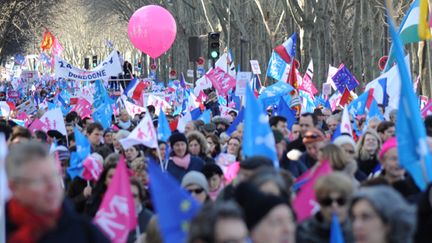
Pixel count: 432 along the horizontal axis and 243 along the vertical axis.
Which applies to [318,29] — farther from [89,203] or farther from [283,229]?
[283,229]

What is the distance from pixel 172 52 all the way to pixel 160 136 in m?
51.4

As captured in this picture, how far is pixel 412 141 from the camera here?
24.0 ft

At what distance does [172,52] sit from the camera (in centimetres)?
6378

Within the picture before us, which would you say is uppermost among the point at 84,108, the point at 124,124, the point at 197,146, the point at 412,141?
the point at 412,141

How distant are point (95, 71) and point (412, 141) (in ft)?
47.0

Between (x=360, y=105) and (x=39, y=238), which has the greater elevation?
(x=39, y=238)

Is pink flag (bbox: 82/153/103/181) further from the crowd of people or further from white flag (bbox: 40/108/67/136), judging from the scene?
white flag (bbox: 40/108/67/136)

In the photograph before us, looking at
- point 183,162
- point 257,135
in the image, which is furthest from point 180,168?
point 257,135

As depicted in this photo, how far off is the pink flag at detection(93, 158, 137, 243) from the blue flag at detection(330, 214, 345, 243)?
1237 mm

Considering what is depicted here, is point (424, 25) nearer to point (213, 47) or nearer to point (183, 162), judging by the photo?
point (183, 162)

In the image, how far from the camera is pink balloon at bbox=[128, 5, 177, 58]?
23.5 metres

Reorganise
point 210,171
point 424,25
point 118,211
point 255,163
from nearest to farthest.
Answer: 1. point 118,211
2. point 255,163
3. point 210,171
4. point 424,25

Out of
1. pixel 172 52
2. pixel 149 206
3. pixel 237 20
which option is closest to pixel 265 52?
pixel 237 20

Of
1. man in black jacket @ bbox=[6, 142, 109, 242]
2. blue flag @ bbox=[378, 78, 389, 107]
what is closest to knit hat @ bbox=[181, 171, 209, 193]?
man in black jacket @ bbox=[6, 142, 109, 242]
